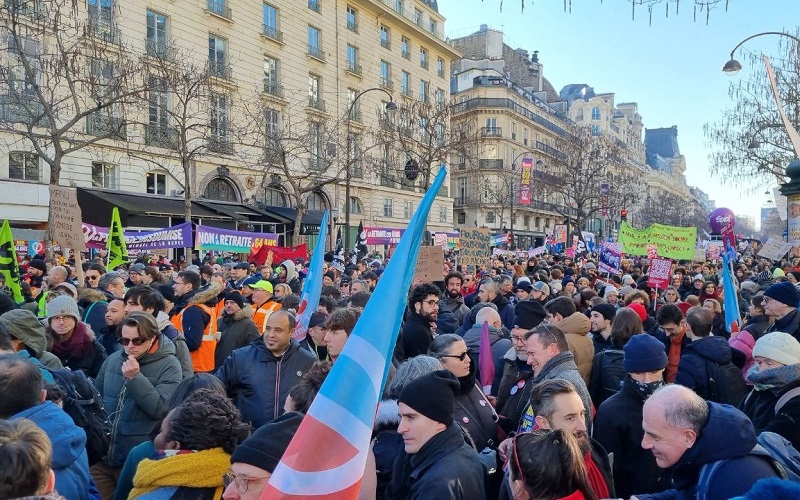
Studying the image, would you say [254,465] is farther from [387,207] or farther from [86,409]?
[387,207]

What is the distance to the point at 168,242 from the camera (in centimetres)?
1293

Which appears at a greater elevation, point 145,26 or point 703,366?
point 145,26

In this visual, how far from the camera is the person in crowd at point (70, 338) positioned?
14.8ft

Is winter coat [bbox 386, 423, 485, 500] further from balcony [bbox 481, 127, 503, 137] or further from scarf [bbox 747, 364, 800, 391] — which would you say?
balcony [bbox 481, 127, 503, 137]

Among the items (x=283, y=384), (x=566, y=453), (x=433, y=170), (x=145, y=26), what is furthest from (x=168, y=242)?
(x=433, y=170)

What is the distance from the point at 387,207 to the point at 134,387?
3712 cm

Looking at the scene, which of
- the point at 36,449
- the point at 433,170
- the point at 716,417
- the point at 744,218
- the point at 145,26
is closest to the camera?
the point at 36,449

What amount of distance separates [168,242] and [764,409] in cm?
1202

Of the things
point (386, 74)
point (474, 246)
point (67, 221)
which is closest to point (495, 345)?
point (67, 221)

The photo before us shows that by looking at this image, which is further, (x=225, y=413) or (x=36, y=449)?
(x=225, y=413)

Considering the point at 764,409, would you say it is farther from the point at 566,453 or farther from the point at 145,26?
the point at 145,26

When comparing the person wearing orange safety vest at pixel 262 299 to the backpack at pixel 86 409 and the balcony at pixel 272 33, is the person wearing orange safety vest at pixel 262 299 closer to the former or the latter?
the backpack at pixel 86 409

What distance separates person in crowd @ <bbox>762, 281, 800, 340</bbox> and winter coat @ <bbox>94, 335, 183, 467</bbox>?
5.50m

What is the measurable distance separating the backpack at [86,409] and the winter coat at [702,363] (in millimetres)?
3929
